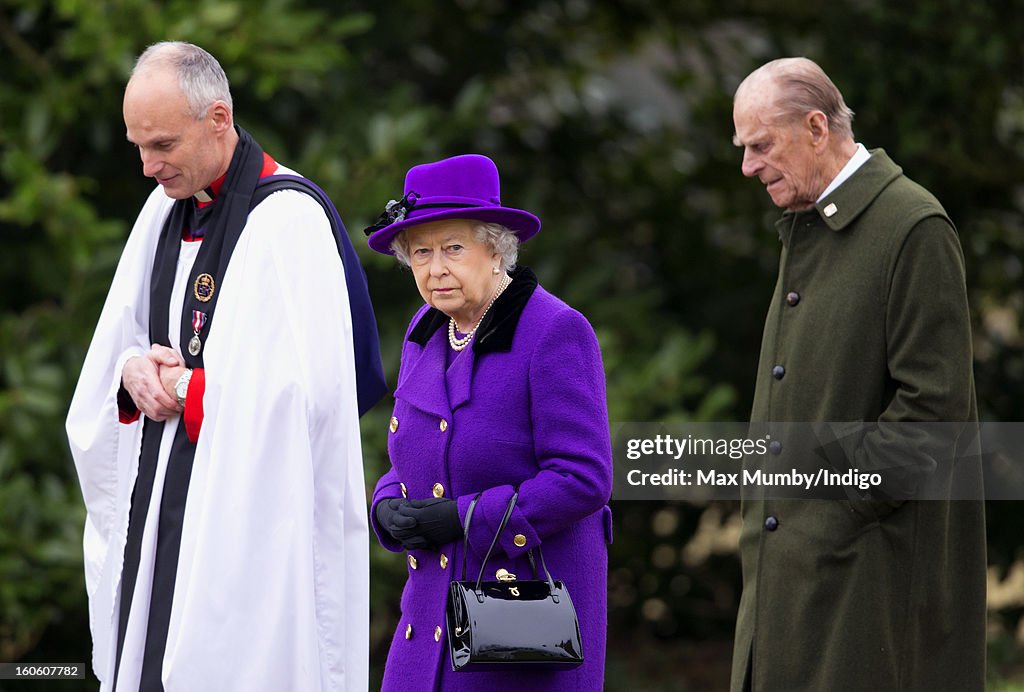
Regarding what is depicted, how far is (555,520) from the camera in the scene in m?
2.88

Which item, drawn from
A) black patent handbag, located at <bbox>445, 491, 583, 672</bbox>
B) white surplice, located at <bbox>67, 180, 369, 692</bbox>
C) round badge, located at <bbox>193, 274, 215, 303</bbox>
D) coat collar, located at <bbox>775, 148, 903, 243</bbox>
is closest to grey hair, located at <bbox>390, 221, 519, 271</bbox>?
white surplice, located at <bbox>67, 180, 369, 692</bbox>

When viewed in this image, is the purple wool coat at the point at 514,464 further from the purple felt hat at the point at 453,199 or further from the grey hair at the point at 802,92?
the grey hair at the point at 802,92

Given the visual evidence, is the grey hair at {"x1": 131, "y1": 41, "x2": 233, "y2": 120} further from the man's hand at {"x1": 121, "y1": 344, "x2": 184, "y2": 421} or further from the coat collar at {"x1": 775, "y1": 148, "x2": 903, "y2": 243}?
the coat collar at {"x1": 775, "y1": 148, "x2": 903, "y2": 243}

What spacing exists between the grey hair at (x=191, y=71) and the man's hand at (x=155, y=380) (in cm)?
51

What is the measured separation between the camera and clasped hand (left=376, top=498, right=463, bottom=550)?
9.57 ft

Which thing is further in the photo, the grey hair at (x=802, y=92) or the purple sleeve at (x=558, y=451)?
the grey hair at (x=802, y=92)

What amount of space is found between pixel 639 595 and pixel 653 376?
1617mm

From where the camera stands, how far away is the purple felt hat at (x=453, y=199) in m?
2.98

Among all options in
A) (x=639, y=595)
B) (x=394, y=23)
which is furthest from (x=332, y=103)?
(x=639, y=595)

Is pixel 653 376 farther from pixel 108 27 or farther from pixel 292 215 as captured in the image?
pixel 292 215

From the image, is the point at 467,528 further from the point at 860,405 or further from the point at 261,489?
the point at 860,405

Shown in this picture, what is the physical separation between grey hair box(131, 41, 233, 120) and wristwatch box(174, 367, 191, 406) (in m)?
0.54

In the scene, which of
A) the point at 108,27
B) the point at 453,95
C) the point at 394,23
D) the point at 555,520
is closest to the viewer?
the point at 555,520

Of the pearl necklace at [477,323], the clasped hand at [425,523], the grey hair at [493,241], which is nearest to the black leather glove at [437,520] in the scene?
the clasped hand at [425,523]
